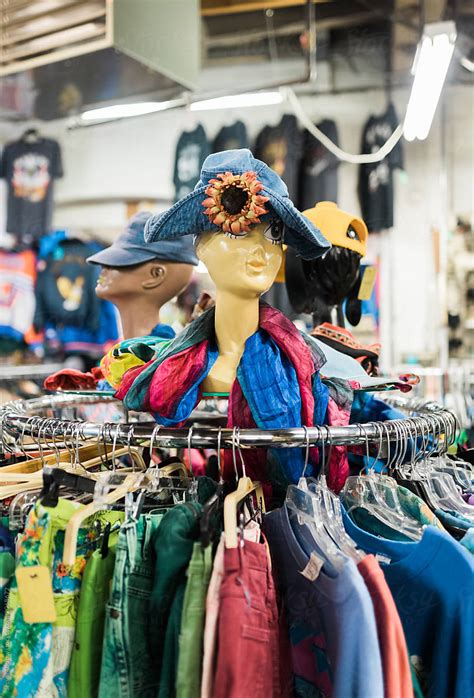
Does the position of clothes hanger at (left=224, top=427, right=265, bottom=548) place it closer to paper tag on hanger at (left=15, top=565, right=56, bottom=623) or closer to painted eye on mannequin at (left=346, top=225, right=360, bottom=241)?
paper tag on hanger at (left=15, top=565, right=56, bottom=623)

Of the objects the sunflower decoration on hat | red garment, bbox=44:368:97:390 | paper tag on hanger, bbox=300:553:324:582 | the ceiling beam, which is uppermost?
the ceiling beam

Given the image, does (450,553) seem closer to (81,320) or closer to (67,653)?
(67,653)

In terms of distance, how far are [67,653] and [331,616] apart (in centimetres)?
34

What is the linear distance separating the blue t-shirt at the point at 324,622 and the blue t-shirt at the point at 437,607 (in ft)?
0.34

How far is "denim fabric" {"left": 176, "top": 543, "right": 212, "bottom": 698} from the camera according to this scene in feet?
2.31

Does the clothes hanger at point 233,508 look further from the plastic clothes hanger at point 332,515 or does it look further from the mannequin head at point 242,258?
the mannequin head at point 242,258

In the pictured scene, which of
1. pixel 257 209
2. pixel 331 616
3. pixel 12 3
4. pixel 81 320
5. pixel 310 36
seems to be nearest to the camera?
pixel 331 616

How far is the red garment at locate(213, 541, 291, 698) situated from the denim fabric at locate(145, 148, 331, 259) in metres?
0.47

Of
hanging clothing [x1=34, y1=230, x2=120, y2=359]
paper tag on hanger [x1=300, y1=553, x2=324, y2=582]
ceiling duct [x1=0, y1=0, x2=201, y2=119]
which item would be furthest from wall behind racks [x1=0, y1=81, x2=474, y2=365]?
paper tag on hanger [x1=300, y1=553, x2=324, y2=582]

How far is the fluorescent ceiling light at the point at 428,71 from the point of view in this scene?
234cm

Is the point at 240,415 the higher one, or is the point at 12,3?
the point at 12,3

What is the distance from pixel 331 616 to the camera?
69cm

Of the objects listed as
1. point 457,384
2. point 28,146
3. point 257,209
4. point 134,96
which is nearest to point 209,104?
point 134,96

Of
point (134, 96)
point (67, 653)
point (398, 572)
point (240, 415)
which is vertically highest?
point (134, 96)
